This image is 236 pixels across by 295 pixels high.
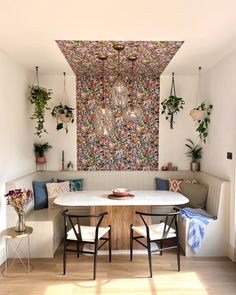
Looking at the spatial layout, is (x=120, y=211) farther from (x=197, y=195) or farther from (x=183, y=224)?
(x=197, y=195)

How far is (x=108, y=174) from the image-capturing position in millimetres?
4758

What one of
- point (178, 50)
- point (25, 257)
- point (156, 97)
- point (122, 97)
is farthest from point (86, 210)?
point (178, 50)

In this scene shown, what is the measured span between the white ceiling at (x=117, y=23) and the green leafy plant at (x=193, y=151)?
5.59 ft

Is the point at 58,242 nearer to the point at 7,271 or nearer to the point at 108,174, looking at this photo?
the point at 7,271

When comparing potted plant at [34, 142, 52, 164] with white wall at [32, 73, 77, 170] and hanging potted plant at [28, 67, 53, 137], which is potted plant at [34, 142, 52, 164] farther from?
hanging potted plant at [28, 67, 53, 137]

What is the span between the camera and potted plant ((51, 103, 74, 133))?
4641mm

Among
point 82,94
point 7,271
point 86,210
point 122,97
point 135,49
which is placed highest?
point 135,49

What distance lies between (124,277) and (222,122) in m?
2.38

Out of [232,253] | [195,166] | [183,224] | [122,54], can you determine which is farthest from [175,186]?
[122,54]

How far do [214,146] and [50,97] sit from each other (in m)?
2.75

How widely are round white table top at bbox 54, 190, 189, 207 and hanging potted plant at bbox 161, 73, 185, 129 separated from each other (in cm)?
166

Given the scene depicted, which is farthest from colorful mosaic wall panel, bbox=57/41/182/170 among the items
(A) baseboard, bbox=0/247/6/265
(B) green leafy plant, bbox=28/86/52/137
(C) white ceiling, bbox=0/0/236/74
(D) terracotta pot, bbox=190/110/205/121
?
(A) baseboard, bbox=0/247/6/265

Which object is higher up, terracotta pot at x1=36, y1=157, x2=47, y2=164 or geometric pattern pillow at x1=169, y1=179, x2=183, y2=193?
terracotta pot at x1=36, y1=157, x2=47, y2=164

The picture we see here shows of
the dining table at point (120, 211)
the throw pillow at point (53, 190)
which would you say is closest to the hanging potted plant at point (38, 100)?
the throw pillow at point (53, 190)
